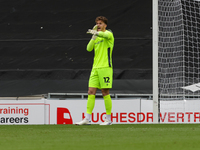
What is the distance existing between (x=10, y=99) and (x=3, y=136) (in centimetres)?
483

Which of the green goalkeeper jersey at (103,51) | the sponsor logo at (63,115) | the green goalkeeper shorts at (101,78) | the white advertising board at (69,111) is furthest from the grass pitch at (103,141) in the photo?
the sponsor logo at (63,115)

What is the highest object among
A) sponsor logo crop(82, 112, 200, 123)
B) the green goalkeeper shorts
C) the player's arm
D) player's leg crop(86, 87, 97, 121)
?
the player's arm

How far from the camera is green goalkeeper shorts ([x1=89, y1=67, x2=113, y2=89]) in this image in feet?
19.8

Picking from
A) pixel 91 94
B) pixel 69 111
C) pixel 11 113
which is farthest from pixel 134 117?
pixel 91 94

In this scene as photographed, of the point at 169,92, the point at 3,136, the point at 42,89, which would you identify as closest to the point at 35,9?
the point at 42,89

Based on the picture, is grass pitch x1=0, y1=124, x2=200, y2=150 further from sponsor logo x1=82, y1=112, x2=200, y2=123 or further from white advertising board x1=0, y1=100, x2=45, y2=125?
white advertising board x1=0, y1=100, x2=45, y2=125

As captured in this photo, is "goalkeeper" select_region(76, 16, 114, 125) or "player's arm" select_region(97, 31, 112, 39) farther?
"goalkeeper" select_region(76, 16, 114, 125)

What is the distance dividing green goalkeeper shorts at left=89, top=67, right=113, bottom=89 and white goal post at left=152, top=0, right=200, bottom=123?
2.12 m

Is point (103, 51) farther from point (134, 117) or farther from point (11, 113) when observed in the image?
point (11, 113)

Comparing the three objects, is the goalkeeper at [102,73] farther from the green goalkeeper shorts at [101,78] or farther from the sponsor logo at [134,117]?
the sponsor logo at [134,117]

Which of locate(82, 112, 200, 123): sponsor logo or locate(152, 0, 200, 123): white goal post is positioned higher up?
locate(152, 0, 200, 123): white goal post

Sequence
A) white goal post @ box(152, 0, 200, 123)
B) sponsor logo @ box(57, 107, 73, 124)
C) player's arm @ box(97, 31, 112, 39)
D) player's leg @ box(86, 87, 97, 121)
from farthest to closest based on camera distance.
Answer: sponsor logo @ box(57, 107, 73, 124) → white goal post @ box(152, 0, 200, 123) → player's leg @ box(86, 87, 97, 121) → player's arm @ box(97, 31, 112, 39)

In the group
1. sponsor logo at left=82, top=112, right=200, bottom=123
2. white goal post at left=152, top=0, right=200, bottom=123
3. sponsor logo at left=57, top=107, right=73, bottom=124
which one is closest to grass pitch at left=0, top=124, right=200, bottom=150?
white goal post at left=152, top=0, right=200, bottom=123

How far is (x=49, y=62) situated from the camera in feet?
32.1
